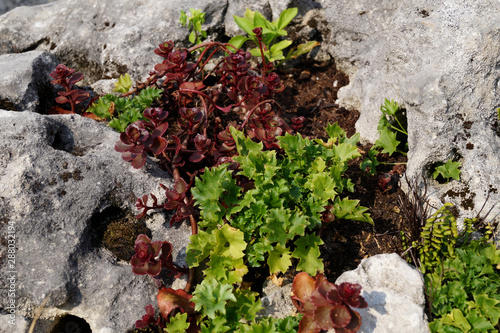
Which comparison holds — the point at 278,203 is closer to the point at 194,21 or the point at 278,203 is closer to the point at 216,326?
the point at 216,326

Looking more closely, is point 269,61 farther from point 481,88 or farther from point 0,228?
point 0,228

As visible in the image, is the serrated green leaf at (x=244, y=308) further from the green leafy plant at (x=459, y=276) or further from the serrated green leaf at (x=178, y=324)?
the green leafy plant at (x=459, y=276)

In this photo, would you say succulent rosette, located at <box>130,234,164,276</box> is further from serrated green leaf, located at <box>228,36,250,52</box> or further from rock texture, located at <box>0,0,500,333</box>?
serrated green leaf, located at <box>228,36,250,52</box>

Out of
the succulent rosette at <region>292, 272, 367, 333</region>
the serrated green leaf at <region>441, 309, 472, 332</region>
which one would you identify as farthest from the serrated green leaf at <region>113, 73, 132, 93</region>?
the serrated green leaf at <region>441, 309, 472, 332</region>

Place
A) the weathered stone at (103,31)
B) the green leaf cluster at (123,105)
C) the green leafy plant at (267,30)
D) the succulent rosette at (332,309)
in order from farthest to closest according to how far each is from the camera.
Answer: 1. the weathered stone at (103,31)
2. the green leafy plant at (267,30)
3. the green leaf cluster at (123,105)
4. the succulent rosette at (332,309)

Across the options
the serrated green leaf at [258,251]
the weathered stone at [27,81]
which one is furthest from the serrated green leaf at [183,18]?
the serrated green leaf at [258,251]
